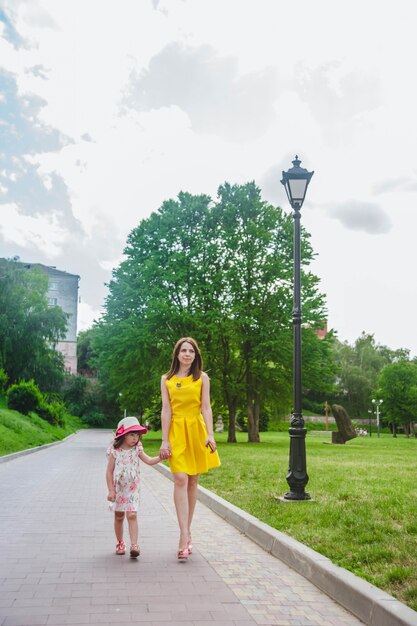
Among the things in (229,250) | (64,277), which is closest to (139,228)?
(229,250)

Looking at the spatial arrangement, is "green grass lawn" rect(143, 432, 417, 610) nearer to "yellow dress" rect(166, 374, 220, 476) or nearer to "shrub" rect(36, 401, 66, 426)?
"yellow dress" rect(166, 374, 220, 476)

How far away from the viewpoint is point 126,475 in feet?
20.9

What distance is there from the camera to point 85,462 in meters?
21.8

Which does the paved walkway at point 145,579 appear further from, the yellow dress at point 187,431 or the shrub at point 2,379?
the shrub at point 2,379

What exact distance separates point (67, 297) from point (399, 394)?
42050mm

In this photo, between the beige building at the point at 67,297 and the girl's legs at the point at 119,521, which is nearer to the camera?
the girl's legs at the point at 119,521

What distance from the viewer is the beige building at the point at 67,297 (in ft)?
274

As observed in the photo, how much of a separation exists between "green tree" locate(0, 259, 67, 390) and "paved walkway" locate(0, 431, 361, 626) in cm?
3951

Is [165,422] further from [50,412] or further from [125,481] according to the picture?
[50,412]

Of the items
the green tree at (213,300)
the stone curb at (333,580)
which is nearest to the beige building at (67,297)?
the green tree at (213,300)

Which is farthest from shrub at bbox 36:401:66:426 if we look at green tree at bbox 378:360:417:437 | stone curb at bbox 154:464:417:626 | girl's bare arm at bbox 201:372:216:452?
green tree at bbox 378:360:417:437

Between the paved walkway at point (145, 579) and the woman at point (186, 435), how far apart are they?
54 cm

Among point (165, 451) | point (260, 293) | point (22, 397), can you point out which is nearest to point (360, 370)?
point (22, 397)

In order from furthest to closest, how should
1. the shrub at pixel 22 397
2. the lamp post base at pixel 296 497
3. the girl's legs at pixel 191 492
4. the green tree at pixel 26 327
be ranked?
the green tree at pixel 26 327, the shrub at pixel 22 397, the lamp post base at pixel 296 497, the girl's legs at pixel 191 492
